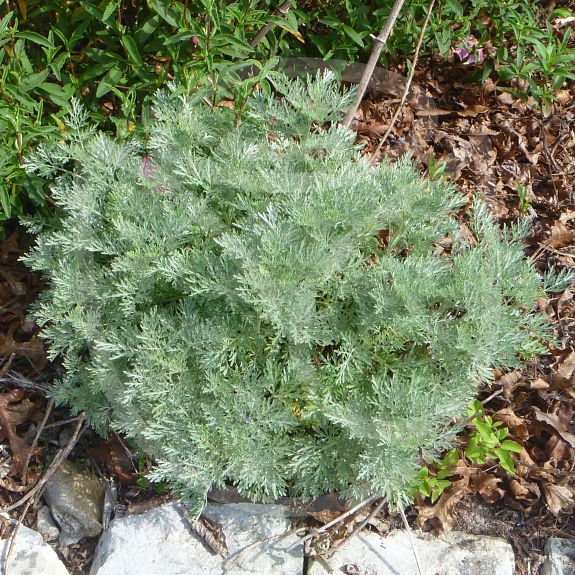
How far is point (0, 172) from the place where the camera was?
8.86 feet

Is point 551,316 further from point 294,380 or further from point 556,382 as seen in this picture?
point 294,380

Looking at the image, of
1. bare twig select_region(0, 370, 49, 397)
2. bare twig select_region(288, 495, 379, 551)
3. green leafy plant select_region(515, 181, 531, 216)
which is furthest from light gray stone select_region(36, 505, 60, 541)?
green leafy plant select_region(515, 181, 531, 216)

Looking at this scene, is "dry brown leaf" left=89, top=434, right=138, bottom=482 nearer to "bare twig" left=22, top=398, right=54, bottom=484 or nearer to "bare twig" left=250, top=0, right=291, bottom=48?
"bare twig" left=22, top=398, right=54, bottom=484

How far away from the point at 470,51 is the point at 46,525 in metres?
3.11

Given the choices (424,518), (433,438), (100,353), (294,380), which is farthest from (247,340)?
(424,518)

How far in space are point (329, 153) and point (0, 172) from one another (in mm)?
1337

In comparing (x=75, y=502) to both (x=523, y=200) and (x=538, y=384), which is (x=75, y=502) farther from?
(x=523, y=200)

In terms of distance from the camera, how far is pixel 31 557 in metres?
2.73

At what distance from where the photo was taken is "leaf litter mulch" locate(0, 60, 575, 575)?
278 centimetres

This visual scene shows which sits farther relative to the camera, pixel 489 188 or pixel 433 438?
pixel 489 188

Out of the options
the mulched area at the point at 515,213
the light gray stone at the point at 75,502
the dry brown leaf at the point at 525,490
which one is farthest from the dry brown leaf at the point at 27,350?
the dry brown leaf at the point at 525,490

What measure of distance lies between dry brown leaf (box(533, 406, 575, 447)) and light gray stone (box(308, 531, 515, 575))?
530mm

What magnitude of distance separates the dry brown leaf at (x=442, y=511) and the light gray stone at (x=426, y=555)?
0.04 metres

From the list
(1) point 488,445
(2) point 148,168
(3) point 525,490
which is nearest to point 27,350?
(2) point 148,168
